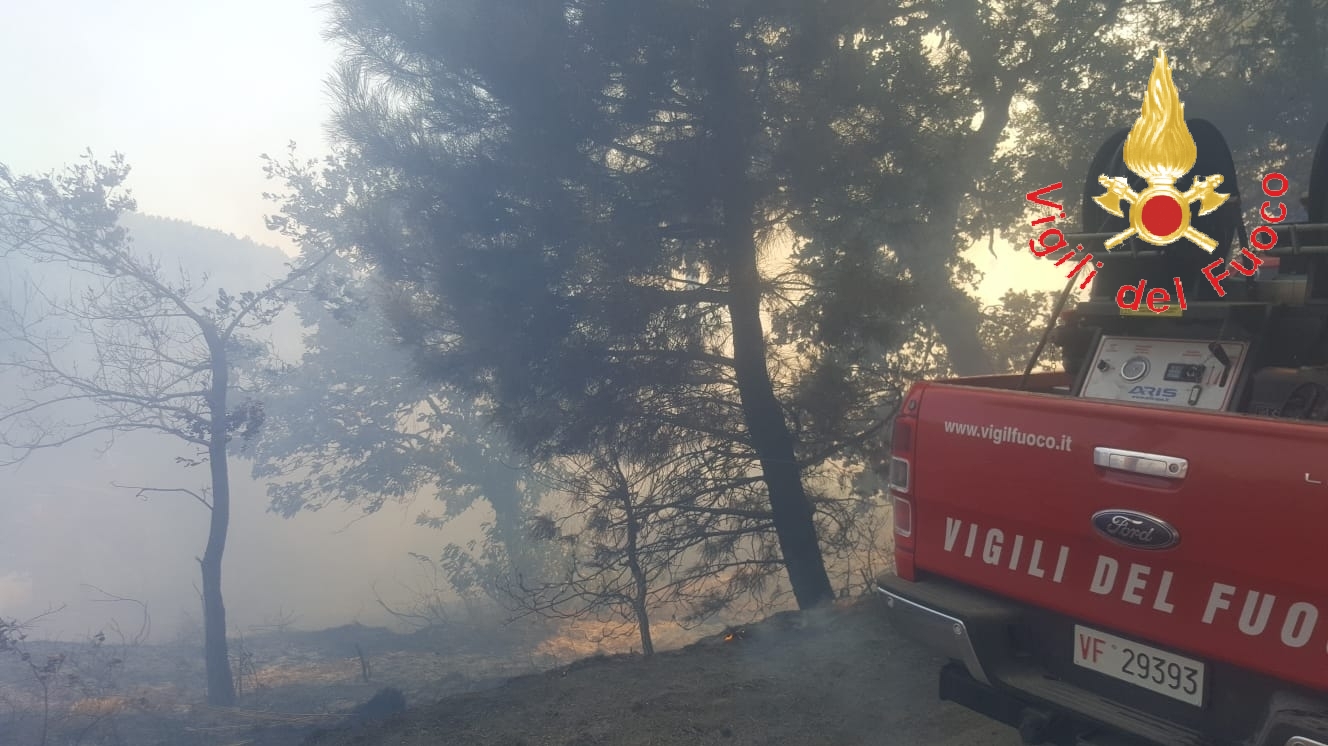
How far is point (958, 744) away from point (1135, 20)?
480 inches

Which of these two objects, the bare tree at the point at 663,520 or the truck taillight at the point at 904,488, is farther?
the bare tree at the point at 663,520

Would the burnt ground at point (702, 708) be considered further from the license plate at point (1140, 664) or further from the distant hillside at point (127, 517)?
the distant hillside at point (127, 517)

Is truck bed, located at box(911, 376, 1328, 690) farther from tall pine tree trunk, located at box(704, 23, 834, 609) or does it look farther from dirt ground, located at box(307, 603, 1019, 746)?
tall pine tree trunk, located at box(704, 23, 834, 609)

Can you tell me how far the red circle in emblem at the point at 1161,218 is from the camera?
376 cm

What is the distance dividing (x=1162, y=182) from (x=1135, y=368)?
91cm

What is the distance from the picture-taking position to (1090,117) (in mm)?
11438

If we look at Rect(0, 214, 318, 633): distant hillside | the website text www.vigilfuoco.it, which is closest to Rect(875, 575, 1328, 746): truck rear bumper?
the website text www.vigilfuoco.it

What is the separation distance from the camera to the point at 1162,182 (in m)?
3.80

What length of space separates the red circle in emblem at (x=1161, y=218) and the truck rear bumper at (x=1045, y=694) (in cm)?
185

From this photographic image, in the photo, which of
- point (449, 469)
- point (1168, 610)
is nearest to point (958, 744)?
point (1168, 610)

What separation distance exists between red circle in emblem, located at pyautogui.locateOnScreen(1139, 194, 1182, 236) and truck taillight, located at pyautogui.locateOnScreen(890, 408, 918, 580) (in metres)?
1.38

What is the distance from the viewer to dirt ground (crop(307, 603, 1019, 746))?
453 cm

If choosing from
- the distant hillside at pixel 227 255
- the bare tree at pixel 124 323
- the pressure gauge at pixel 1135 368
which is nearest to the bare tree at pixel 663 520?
the pressure gauge at pixel 1135 368

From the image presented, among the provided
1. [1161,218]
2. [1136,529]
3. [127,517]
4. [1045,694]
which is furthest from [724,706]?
[127,517]
